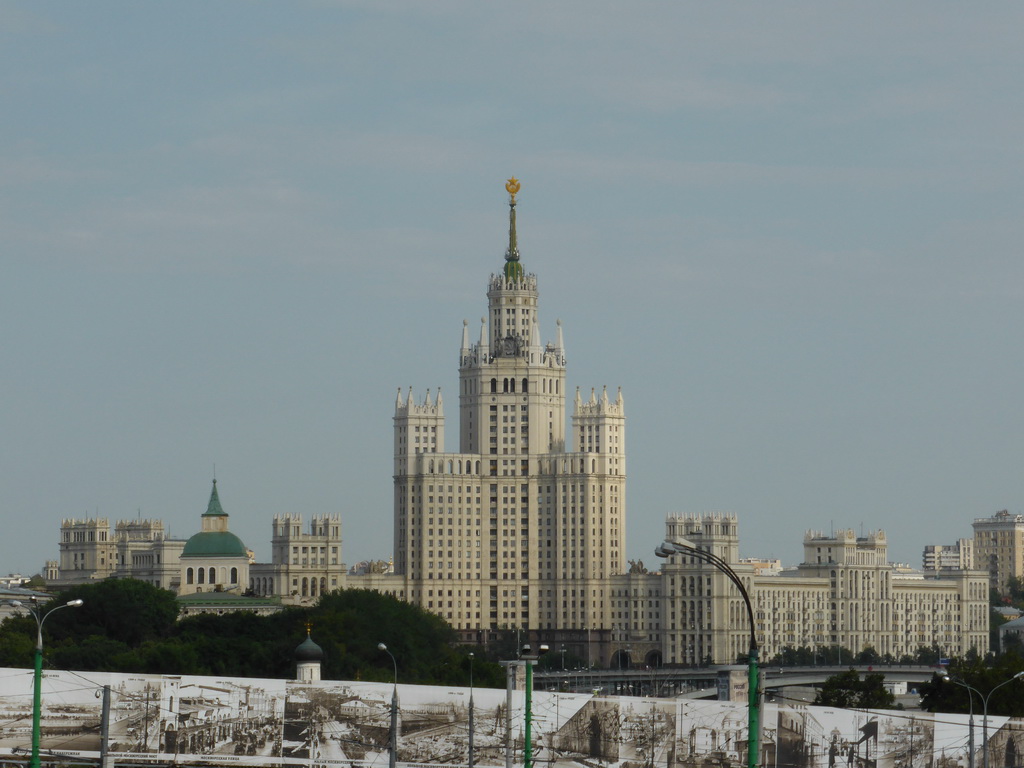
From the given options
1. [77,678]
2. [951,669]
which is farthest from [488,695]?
[951,669]

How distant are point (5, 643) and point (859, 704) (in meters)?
68.6

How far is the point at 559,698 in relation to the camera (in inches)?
5084

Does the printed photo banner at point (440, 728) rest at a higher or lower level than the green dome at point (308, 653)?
lower

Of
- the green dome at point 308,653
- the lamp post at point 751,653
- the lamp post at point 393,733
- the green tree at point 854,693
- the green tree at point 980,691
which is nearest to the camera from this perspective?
the lamp post at point 751,653

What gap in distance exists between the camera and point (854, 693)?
585 feet

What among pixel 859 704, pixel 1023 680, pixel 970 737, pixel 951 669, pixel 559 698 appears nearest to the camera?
pixel 970 737

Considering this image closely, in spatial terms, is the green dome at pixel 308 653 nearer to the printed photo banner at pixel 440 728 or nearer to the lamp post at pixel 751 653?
the printed photo banner at pixel 440 728

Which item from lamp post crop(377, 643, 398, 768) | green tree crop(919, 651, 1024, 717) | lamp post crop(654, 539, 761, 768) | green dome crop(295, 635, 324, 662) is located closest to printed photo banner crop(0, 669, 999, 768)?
lamp post crop(377, 643, 398, 768)

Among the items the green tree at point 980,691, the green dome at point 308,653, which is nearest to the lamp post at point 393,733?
the green dome at point 308,653

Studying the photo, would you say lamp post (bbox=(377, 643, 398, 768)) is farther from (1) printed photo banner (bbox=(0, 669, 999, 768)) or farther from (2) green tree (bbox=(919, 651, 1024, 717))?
(2) green tree (bbox=(919, 651, 1024, 717))

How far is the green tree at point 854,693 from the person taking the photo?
172 meters

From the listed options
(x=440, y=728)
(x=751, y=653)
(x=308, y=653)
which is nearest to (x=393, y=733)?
(x=440, y=728)

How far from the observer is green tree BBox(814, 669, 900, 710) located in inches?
6775

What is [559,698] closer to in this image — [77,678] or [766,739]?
[766,739]
